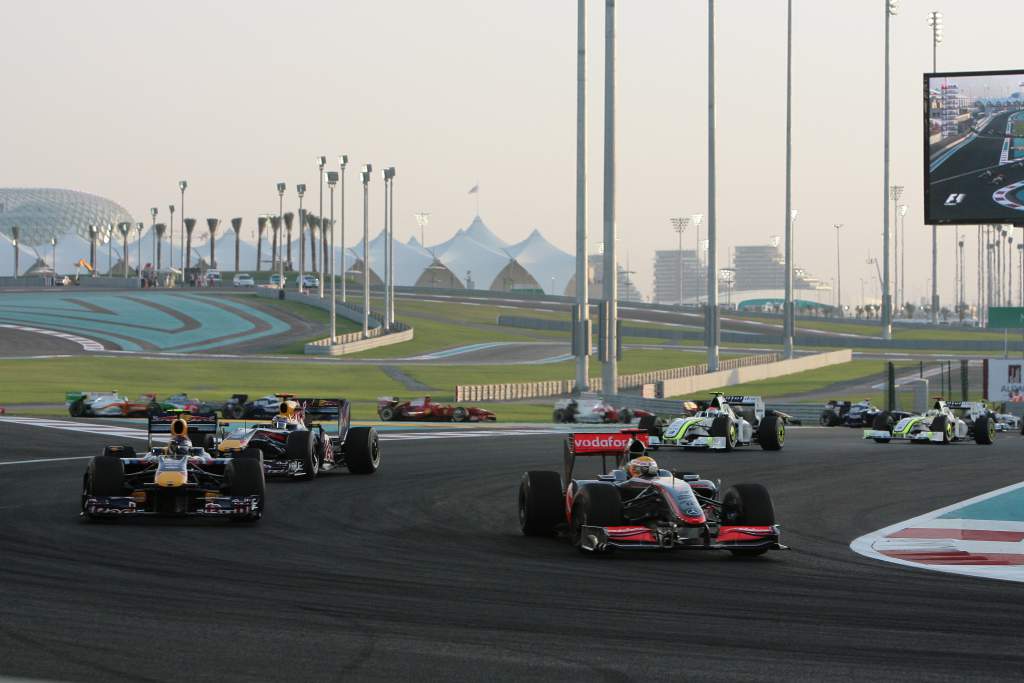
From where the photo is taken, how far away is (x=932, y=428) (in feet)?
124

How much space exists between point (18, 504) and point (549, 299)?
144 meters

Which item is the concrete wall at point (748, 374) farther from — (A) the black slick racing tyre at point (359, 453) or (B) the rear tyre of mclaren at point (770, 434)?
(A) the black slick racing tyre at point (359, 453)

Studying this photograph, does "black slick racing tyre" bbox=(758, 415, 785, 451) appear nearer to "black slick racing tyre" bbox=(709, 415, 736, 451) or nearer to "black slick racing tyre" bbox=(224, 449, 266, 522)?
"black slick racing tyre" bbox=(709, 415, 736, 451)

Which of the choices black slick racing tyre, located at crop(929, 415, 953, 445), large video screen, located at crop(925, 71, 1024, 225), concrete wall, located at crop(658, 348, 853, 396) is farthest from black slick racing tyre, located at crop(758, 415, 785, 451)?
concrete wall, located at crop(658, 348, 853, 396)

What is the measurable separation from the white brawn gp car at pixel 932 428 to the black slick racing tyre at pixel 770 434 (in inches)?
212

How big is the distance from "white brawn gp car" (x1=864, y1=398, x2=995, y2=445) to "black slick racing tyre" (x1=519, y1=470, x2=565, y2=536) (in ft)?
72.7

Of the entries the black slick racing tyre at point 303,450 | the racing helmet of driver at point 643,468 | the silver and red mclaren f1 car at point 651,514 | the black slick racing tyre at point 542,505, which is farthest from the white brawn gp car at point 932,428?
the racing helmet of driver at point 643,468

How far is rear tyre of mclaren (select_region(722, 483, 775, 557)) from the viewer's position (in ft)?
51.9

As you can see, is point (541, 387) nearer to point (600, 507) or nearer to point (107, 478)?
point (107, 478)

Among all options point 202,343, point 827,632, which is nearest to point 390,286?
point 202,343

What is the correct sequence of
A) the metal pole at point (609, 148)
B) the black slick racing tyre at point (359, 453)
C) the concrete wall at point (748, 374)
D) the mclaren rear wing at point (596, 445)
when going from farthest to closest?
1. the concrete wall at point (748, 374)
2. the metal pole at point (609, 148)
3. the black slick racing tyre at point (359, 453)
4. the mclaren rear wing at point (596, 445)

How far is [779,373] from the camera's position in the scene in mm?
87750

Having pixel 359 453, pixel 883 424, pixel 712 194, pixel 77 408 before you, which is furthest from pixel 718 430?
pixel 712 194

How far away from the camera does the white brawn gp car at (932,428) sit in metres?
37.8
